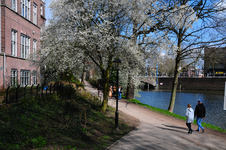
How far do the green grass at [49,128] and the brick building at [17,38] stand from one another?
6811 millimetres

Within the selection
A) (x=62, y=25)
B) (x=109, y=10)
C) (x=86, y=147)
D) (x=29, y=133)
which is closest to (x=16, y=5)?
(x=62, y=25)

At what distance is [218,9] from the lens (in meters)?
16.1

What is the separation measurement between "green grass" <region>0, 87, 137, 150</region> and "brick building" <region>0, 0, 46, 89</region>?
22.3 feet

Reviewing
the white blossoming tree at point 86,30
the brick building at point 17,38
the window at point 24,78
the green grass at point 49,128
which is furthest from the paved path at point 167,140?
the window at point 24,78

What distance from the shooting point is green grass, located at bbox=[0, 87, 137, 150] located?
6594 millimetres

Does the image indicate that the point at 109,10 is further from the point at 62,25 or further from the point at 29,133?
the point at 29,133

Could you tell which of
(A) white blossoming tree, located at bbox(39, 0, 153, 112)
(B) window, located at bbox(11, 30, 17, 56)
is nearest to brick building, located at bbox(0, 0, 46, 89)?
(B) window, located at bbox(11, 30, 17, 56)

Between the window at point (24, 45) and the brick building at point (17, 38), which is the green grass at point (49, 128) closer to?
the brick building at point (17, 38)

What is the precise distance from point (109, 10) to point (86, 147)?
8393 mm

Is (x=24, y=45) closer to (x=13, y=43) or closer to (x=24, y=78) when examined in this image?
(x=13, y=43)

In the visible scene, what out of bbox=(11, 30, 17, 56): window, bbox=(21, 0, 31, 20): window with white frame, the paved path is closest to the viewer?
the paved path

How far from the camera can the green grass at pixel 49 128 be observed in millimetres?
6594

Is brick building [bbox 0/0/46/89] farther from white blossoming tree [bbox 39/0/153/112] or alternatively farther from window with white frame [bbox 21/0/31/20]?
white blossoming tree [bbox 39/0/153/112]

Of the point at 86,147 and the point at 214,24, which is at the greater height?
the point at 214,24
